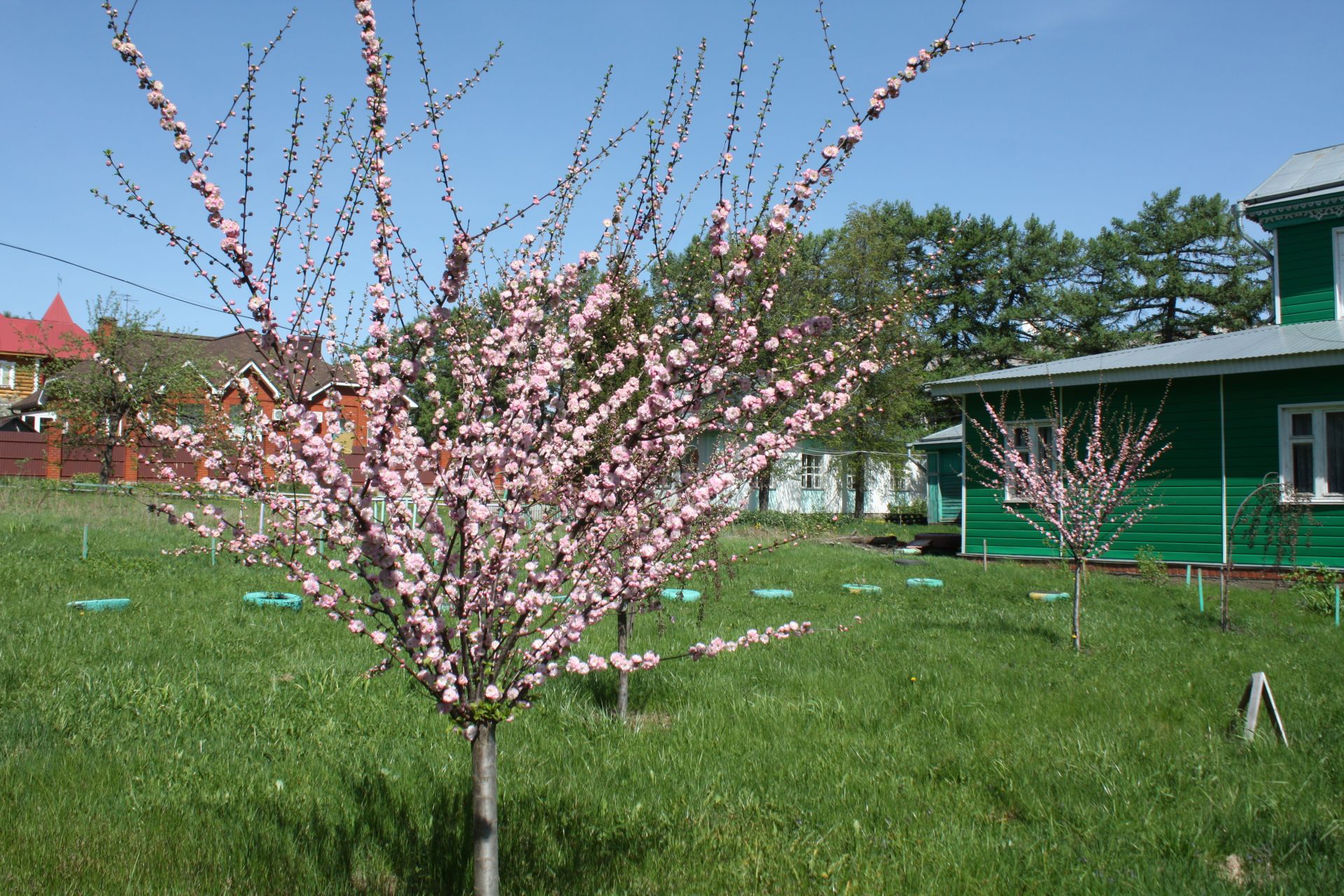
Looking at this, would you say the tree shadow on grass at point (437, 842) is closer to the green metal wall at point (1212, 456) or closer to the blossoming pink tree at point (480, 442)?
the blossoming pink tree at point (480, 442)

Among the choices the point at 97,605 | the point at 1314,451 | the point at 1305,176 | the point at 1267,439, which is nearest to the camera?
the point at 97,605

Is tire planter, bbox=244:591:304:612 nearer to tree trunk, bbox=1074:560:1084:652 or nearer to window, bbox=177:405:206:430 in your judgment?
window, bbox=177:405:206:430

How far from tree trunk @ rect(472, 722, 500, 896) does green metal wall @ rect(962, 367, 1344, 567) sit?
11.7m

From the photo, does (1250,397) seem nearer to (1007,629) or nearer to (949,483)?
(1007,629)

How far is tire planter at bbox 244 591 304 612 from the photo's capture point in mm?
9305

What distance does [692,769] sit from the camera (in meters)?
4.84

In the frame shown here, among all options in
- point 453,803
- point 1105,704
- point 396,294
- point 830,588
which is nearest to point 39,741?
point 453,803

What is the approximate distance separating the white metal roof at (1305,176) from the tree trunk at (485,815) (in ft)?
56.1

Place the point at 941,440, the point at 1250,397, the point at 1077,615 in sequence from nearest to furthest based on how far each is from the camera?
the point at 1077,615 < the point at 1250,397 < the point at 941,440

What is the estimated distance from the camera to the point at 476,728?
2.68 metres

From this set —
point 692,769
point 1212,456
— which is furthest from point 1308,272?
point 692,769

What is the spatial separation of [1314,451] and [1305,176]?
549 cm

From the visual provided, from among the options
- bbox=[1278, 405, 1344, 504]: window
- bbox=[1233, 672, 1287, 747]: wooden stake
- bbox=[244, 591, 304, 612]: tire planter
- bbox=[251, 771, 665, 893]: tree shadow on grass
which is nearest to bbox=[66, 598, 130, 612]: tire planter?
bbox=[244, 591, 304, 612]: tire planter

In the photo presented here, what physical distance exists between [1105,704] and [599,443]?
4444 millimetres
